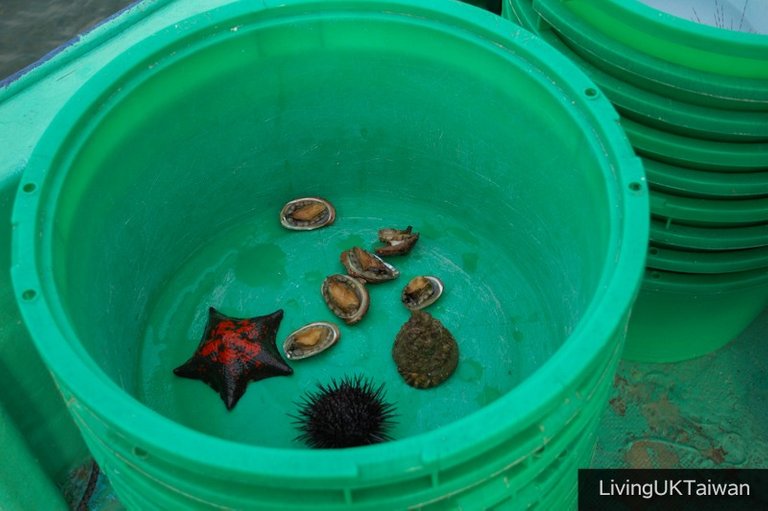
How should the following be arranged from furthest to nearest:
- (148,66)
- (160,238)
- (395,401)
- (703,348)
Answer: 1. (703,348)
2. (160,238)
3. (395,401)
4. (148,66)

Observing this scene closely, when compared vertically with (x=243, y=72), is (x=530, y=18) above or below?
above

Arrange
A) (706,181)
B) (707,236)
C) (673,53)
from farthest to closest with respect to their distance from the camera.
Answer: (707,236) < (706,181) < (673,53)

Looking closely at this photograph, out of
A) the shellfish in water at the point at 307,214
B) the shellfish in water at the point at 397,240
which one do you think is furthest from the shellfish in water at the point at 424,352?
the shellfish in water at the point at 307,214

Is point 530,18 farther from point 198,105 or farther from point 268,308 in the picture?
point 268,308

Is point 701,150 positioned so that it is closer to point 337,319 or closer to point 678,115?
point 678,115

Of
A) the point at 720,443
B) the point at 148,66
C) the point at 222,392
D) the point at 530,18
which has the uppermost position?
the point at 530,18

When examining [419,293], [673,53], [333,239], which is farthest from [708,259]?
[333,239]

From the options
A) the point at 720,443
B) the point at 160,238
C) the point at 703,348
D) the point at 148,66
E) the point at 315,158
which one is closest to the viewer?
the point at 148,66

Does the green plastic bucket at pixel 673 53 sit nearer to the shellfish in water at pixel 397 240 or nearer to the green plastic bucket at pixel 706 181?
the green plastic bucket at pixel 706 181

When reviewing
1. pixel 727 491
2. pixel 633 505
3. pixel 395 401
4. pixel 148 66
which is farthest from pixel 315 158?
pixel 727 491
